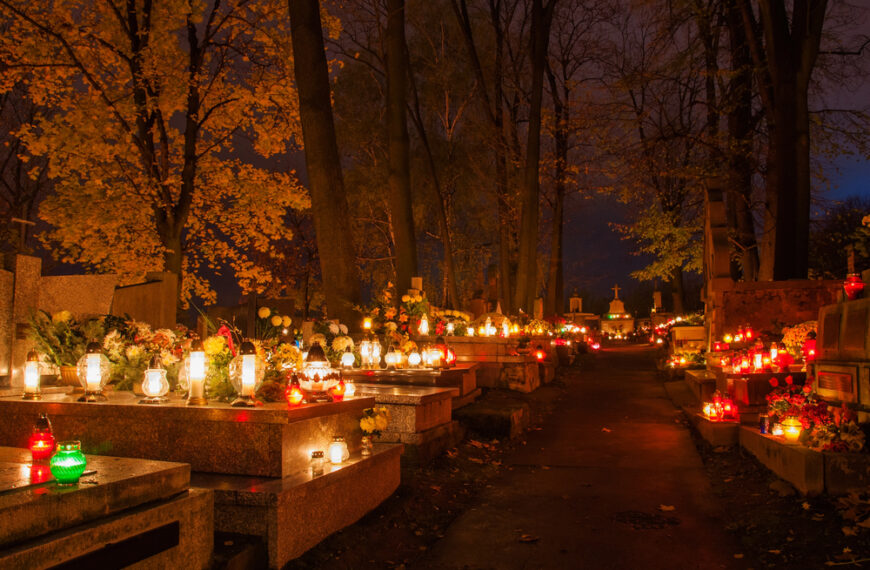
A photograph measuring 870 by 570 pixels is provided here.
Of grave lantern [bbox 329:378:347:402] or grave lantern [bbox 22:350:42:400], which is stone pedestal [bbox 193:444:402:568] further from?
grave lantern [bbox 22:350:42:400]

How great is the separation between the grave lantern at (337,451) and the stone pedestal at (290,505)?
0.26 ft

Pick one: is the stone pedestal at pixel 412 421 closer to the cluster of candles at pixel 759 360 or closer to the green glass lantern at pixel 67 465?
the green glass lantern at pixel 67 465

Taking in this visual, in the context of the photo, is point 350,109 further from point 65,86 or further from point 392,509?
Answer: point 392,509

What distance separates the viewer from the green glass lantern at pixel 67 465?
12.0ft

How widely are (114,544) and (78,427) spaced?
273 centimetres

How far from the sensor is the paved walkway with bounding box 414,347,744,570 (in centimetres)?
559

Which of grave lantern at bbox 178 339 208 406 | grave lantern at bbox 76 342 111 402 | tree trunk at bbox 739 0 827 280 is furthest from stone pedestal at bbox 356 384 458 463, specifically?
tree trunk at bbox 739 0 827 280

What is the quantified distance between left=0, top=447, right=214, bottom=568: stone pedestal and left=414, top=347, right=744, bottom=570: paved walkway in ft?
6.95

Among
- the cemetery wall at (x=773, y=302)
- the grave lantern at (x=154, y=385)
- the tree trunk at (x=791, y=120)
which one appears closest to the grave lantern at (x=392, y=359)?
the grave lantern at (x=154, y=385)

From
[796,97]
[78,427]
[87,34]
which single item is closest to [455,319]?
[796,97]

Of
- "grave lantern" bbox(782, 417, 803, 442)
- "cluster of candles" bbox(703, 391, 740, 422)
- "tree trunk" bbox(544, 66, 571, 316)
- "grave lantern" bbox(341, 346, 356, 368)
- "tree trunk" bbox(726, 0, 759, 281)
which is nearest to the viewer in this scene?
"grave lantern" bbox(782, 417, 803, 442)

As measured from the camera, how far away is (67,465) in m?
3.67

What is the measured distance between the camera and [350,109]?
3256 cm

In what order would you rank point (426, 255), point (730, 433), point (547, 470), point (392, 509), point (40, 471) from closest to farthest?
point (40, 471) < point (392, 509) < point (547, 470) < point (730, 433) < point (426, 255)
